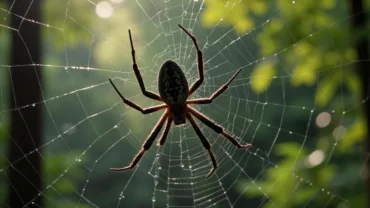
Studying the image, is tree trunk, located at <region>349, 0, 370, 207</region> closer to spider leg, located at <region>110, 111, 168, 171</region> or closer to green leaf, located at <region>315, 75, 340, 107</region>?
green leaf, located at <region>315, 75, 340, 107</region>

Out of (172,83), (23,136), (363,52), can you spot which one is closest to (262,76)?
(363,52)

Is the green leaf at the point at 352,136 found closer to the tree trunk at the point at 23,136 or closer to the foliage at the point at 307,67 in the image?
the foliage at the point at 307,67

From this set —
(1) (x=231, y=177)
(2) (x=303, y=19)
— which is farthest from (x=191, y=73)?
(1) (x=231, y=177)

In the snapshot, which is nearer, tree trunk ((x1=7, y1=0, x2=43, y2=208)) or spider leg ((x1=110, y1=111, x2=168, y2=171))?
spider leg ((x1=110, y1=111, x2=168, y2=171))

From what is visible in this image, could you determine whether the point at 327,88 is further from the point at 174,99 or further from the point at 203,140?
the point at 174,99

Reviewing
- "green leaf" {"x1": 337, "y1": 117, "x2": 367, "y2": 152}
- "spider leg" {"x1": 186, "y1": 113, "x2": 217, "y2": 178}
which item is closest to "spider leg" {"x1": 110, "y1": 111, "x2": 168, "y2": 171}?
"spider leg" {"x1": 186, "y1": 113, "x2": 217, "y2": 178}

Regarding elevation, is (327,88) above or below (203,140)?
above

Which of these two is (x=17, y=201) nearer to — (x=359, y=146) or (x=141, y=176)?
(x=359, y=146)
